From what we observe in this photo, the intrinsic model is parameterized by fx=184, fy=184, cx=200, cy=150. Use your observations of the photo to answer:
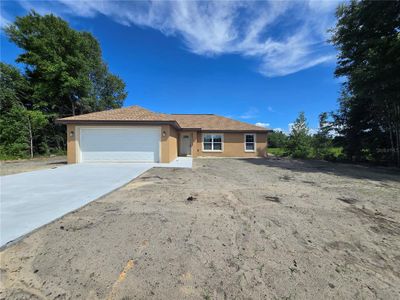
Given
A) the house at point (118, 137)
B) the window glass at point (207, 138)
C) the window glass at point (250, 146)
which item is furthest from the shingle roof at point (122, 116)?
the window glass at point (250, 146)

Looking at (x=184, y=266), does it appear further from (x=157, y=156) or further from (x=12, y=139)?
(x=12, y=139)

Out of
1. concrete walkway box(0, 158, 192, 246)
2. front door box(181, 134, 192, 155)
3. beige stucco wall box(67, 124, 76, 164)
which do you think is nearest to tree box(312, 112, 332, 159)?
front door box(181, 134, 192, 155)

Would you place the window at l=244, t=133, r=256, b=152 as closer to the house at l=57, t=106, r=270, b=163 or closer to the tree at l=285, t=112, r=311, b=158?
the tree at l=285, t=112, r=311, b=158

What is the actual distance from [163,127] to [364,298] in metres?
10.9

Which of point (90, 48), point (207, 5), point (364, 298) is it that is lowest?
point (364, 298)

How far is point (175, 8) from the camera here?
945 centimetres

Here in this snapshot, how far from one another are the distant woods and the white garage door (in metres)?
10.8

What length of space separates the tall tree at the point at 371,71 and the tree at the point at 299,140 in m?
4.20

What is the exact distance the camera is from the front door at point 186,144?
689 inches

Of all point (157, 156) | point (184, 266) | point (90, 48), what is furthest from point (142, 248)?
point (90, 48)

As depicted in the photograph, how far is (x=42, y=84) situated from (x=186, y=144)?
17046mm

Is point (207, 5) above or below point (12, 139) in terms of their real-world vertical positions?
above

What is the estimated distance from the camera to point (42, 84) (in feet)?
64.6

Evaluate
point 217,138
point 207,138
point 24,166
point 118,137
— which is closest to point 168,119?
point 118,137
